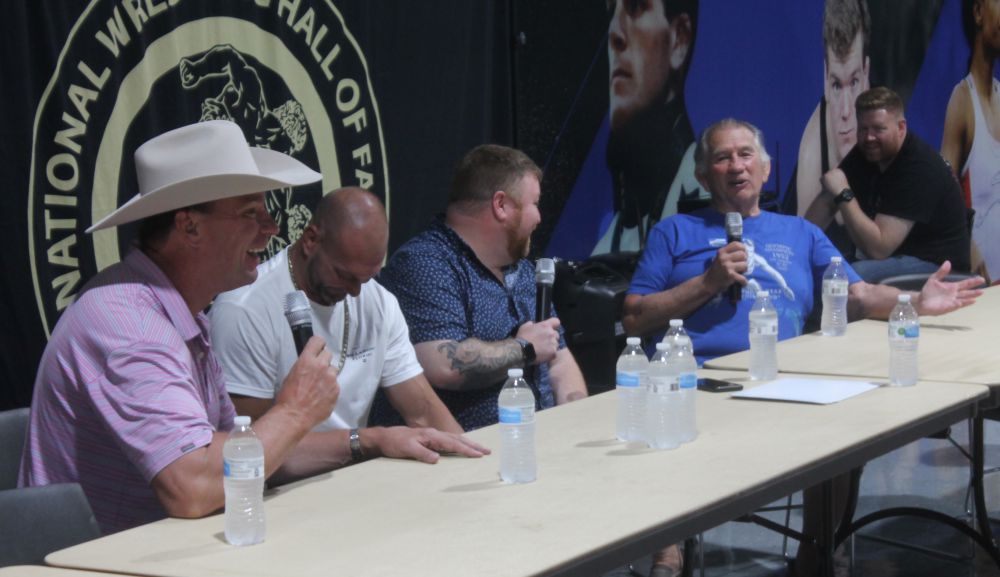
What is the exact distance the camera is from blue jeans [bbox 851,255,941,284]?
5.62m

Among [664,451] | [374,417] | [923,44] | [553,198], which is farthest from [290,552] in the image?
[923,44]

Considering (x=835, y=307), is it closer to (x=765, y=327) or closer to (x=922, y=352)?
(x=922, y=352)

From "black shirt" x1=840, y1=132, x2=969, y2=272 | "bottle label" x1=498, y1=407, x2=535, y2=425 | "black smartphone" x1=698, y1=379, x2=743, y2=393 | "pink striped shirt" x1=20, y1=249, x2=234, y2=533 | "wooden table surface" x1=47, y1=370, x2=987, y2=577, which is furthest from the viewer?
"black shirt" x1=840, y1=132, x2=969, y2=272

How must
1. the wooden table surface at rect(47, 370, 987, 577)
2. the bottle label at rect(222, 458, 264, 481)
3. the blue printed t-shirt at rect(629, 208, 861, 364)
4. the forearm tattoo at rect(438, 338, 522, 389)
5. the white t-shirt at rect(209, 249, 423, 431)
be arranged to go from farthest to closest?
1. the blue printed t-shirt at rect(629, 208, 861, 364)
2. the forearm tattoo at rect(438, 338, 522, 389)
3. the white t-shirt at rect(209, 249, 423, 431)
4. the bottle label at rect(222, 458, 264, 481)
5. the wooden table surface at rect(47, 370, 987, 577)

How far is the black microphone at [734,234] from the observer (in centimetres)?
402

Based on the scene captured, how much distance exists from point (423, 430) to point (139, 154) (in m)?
0.83

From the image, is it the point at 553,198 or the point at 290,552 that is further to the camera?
the point at 553,198

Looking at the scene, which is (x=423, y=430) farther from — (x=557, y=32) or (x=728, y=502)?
(x=557, y=32)

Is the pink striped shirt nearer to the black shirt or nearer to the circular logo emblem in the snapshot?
the circular logo emblem

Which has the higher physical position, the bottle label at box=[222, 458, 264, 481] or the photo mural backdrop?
the photo mural backdrop

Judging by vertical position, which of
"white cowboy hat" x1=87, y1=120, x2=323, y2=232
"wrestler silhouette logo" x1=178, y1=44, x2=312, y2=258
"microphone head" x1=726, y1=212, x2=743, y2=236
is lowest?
"microphone head" x1=726, y1=212, x2=743, y2=236

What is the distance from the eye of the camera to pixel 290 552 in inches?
79.1

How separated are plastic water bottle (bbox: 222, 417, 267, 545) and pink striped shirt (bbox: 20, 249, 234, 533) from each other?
130 millimetres

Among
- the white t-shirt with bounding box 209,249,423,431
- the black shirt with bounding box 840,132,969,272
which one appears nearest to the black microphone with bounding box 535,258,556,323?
the white t-shirt with bounding box 209,249,423,431
